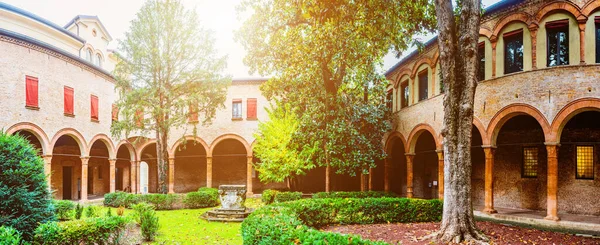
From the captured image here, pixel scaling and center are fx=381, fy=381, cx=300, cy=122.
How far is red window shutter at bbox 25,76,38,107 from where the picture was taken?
17.0 meters

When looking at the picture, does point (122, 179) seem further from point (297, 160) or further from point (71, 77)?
point (297, 160)

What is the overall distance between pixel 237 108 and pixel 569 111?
61.4 ft

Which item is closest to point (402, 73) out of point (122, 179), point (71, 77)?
point (71, 77)

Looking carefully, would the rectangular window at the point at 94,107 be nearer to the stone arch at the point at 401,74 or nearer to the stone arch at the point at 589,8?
the stone arch at the point at 401,74

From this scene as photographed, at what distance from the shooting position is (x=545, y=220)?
1370cm

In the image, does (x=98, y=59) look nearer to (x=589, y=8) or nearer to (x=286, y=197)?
(x=286, y=197)

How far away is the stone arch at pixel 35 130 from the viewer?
54.1ft

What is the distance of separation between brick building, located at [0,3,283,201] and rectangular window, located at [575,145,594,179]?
683 inches

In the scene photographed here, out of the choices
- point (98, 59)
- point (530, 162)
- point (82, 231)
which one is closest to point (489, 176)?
point (530, 162)

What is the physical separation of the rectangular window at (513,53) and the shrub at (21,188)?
635 inches

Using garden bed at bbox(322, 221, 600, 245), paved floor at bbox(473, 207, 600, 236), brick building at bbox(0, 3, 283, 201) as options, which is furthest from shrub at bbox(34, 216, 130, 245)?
paved floor at bbox(473, 207, 600, 236)

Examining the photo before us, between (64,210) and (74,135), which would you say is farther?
(74,135)

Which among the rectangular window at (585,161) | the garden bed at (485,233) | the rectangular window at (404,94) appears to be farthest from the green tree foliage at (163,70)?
the rectangular window at (585,161)

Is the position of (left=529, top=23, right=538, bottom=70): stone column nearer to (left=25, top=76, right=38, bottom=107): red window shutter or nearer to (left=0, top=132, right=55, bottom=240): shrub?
(left=0, top=132, right=55, bottom=240): shrub
